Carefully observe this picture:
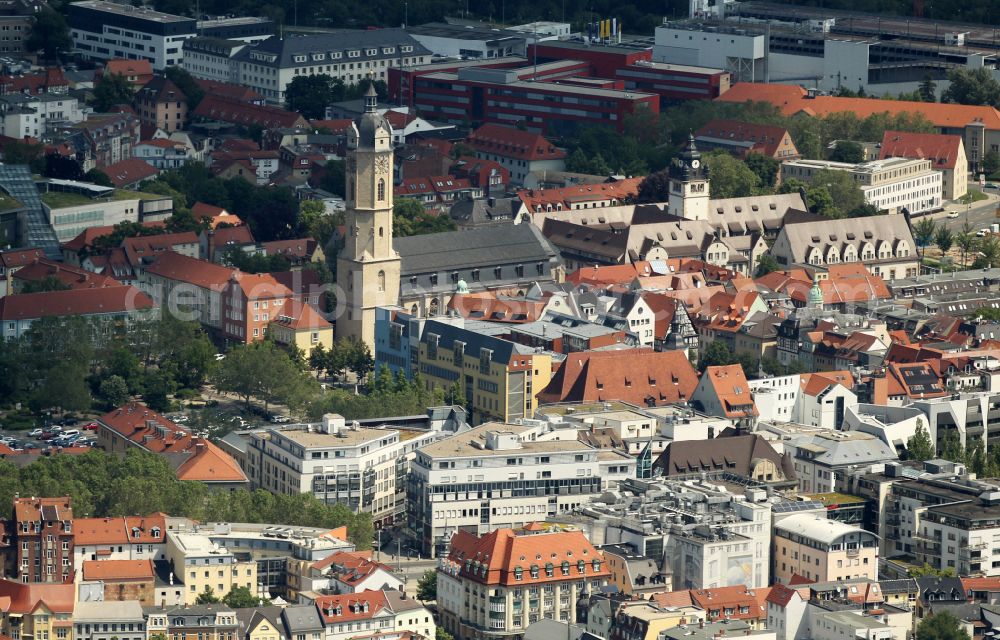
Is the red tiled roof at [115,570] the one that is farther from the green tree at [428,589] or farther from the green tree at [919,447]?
the green tree at [919,447]

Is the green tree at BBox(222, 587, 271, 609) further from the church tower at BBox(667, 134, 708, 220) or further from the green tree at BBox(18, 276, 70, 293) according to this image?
the church tower at BBox(667, 134, 708, 220)

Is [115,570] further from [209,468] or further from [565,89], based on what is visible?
[565,89]

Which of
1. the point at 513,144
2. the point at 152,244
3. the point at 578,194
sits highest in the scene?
the point at 513,144

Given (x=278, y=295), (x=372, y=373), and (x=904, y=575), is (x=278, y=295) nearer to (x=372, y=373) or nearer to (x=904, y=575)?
(x=372, y=373)

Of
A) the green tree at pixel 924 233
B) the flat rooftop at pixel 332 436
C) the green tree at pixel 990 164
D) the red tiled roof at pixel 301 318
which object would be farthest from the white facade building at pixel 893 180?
the flat rooftop at pixel 332 436

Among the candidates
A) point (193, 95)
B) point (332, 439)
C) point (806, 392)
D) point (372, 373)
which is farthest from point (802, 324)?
point (193, 95)

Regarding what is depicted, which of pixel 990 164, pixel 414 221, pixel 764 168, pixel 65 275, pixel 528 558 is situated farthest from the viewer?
pixel 990 164

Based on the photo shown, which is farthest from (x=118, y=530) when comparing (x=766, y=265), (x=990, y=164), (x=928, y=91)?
(x=928, y=91)
